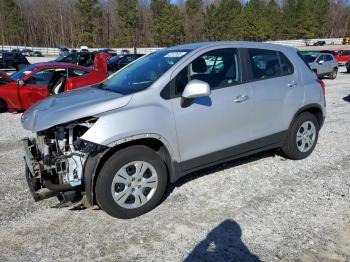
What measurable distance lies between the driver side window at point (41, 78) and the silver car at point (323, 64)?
1332 cm

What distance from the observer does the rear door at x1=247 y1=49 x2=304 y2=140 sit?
4836 mm

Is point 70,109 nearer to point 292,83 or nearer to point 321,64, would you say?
point 292,83

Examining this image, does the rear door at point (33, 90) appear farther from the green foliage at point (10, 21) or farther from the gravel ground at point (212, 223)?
the green foliage at point (10, 21)

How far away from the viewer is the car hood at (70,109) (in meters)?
3.69

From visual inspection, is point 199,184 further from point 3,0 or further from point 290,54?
point 3,0

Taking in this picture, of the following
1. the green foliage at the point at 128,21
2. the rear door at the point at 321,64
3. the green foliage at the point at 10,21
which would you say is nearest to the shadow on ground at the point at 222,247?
the rear door at the point at 321,64

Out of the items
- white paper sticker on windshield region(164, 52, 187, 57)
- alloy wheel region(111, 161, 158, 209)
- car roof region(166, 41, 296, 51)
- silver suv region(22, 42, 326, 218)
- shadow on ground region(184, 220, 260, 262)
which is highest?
car roof region(166, 41, 296, 51)

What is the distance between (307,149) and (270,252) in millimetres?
2752

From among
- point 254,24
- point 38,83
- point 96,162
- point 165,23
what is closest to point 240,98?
point 96,162

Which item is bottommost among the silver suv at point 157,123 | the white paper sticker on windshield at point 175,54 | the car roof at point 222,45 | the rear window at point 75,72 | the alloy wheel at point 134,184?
the alloy wheel at point 134,184

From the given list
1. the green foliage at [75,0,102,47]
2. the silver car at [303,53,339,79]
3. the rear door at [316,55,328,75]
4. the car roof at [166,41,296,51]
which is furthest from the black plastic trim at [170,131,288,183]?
the green foliage at [75,0,102,47]

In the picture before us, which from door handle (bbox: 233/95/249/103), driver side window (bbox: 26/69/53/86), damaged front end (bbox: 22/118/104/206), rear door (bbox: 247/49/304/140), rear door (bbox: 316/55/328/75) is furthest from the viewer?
rear door (bbox: 316/55/328/75)

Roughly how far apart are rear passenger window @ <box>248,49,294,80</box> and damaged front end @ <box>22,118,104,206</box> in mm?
2293

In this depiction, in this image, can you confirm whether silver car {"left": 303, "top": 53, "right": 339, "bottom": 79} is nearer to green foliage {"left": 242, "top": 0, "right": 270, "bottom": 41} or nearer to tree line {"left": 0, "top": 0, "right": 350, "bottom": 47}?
tree line {"left": 0, "top": 0, "right": 350, "bottom": 47}
